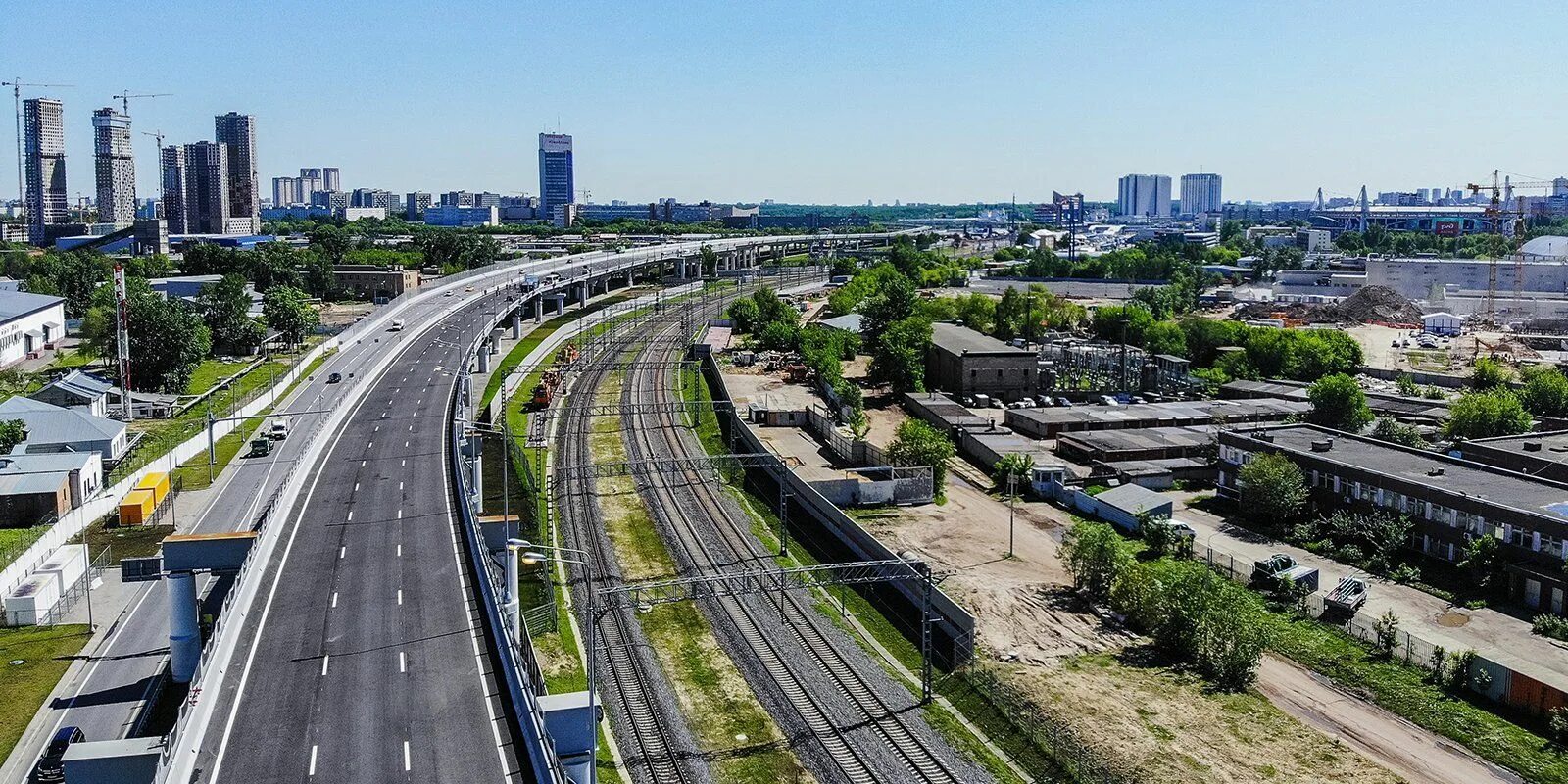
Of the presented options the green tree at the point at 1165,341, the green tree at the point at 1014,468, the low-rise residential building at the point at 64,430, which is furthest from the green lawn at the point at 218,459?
the green tree at the point at 1165,341

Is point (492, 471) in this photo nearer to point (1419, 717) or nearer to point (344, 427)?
point (344, 427)

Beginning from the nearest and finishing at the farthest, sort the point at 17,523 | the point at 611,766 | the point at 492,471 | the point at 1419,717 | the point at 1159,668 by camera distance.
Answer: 1. the point at 611,766
2. the point at 1419,717
3. the point at 1159,668
4. the point at 17,523
5. the point at 492,471

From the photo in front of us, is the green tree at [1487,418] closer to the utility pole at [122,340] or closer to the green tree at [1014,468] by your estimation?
the green tree at [1014,468]

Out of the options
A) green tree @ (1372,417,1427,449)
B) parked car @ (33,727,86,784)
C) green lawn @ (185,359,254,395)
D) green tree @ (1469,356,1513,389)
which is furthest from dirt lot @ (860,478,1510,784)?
green tree @ (1469,356,1513,389)

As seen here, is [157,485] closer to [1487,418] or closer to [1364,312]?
[1487,418]

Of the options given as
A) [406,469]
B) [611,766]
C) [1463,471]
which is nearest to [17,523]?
[406,469]

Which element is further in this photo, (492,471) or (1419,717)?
(492,471)

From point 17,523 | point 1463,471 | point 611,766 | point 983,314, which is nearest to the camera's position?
point 611,766
